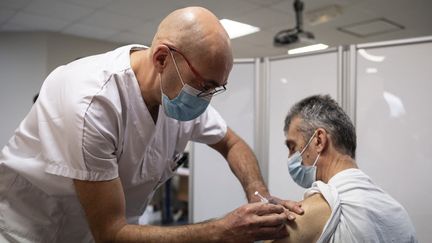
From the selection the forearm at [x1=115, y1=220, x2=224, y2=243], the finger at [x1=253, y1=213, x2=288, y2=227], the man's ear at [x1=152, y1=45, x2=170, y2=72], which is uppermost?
the man's ear at [x1=152, y1=45, x2=170, y2=72]

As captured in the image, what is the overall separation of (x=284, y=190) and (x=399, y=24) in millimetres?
3445

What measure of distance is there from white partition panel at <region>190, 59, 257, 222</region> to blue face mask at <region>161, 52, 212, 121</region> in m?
1.31

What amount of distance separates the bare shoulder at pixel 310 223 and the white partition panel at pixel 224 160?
1.39 m

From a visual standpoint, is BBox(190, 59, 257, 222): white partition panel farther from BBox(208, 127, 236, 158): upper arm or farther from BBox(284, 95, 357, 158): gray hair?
BBox(284, 95, 357, 158): gray hair

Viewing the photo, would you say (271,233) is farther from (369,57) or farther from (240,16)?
(240,16)

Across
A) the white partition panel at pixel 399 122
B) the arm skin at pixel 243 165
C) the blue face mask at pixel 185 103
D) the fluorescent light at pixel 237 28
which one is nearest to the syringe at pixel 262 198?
the arm skin at pixel 243 165

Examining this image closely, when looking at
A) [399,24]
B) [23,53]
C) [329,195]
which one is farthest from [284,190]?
[23,53]

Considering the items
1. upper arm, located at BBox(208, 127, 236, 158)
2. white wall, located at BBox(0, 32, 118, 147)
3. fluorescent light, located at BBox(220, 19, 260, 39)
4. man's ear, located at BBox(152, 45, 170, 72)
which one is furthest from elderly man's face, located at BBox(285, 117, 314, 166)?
white wall, located at BBox(0, 32, 118, 147)

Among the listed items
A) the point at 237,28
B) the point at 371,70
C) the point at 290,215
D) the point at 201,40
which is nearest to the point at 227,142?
the point at 290,215

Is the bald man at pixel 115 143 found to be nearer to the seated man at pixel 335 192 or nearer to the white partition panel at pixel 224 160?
the seated man at pixel 335 192

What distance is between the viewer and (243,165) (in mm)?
1431

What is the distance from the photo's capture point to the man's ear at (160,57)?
0.99 metres

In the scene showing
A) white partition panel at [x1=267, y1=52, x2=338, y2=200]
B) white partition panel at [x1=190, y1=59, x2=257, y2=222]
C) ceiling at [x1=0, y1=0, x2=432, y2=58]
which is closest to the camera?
white partition panel at [x1=267, y1=52, x2=338, y2=200]

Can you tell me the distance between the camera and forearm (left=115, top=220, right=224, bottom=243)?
2.94 feet
